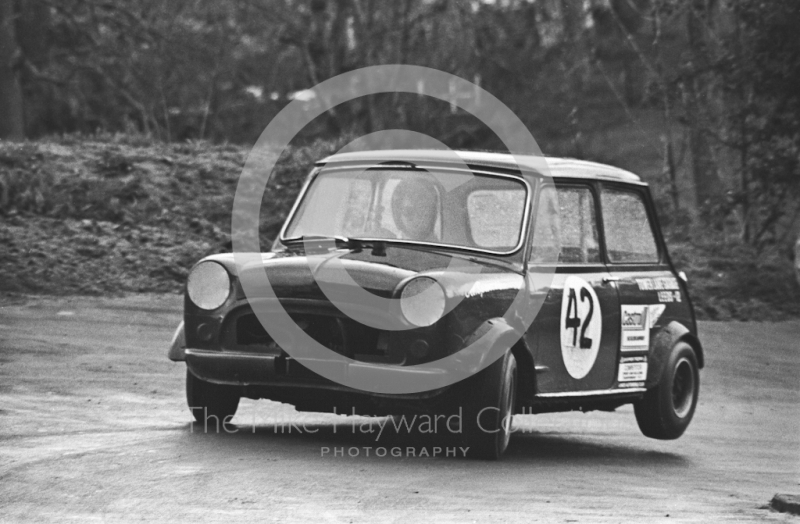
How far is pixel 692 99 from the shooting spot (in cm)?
2253

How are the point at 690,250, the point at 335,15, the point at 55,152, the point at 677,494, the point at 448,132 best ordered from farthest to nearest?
the point at 448,132 → the point at 335,15 → the point at 690,250 → the point at 55,152 → the point at 677,494

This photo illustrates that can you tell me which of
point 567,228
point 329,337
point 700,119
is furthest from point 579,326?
point 700,119

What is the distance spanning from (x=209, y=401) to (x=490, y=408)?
1.89 meters

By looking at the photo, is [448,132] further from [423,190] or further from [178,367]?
[423,190]

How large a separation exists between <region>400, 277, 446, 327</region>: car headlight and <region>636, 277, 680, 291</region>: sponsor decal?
237 cm

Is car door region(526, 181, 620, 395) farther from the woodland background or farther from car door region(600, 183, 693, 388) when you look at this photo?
the woodland background

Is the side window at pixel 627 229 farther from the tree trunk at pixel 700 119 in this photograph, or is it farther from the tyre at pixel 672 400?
the tree trunk at pixel 700 119

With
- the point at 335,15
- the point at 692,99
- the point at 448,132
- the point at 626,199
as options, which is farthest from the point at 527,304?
the point at 448,132

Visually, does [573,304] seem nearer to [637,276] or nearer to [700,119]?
[637,276]

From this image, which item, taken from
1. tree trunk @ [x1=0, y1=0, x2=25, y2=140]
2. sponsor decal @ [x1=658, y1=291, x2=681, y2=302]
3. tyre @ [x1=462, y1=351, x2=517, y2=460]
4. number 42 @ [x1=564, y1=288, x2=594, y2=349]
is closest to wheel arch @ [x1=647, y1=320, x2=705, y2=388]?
sponsor decal @ [x1=658, y1=291, x2=681, y2=302]

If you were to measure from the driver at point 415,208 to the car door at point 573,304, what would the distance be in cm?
63

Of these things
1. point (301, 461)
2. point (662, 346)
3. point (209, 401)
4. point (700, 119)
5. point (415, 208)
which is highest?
point (700, 119)

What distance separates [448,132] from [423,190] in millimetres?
24319

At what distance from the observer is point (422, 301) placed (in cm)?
713
